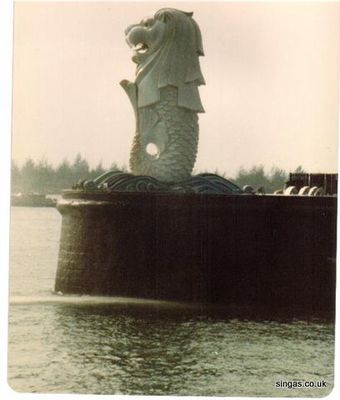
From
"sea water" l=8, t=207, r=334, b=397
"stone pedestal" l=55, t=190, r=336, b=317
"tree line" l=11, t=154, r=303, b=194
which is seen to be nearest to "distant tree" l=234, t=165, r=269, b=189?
"tree line" l=11, t=154, r=303, b=194

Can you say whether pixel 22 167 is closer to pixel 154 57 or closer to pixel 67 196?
pixel 67 196

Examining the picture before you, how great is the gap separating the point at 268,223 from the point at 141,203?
174cm

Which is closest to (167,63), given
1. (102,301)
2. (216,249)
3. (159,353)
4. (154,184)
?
(154,184)

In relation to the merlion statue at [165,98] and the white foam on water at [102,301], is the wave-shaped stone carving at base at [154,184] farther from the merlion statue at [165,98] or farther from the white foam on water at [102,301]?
the white foam on water at [102,301]

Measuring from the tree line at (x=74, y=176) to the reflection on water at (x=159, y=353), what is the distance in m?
1.68

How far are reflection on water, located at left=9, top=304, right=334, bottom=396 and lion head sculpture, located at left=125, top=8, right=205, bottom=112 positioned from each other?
124 inches

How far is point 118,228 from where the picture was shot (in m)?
13.4

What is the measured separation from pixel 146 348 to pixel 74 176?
11.3 ft

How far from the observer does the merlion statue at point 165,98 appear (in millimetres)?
13805

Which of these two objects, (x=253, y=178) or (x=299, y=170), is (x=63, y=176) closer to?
(x=253, y=178)

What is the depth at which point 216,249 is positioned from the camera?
1323 centimetres

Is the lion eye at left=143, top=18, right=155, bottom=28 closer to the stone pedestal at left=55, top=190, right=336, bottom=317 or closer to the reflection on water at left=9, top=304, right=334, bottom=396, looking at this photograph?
the stone pedestal at left=55, top=190, right=336, bottom=317

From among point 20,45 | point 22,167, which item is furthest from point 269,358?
point 20,45

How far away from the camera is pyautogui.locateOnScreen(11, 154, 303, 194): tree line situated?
12852 millimetres
